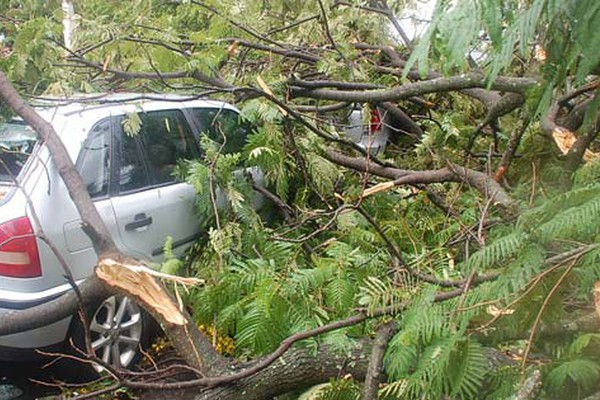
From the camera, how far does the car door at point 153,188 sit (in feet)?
13.3

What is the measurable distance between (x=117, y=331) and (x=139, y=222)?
0.71 metres

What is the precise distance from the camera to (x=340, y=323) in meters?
2.49

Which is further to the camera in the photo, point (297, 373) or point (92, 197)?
point (92, 197)

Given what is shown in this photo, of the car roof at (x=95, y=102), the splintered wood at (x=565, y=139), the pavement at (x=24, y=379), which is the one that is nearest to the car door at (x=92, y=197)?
the car roof at (x=95, y=102)

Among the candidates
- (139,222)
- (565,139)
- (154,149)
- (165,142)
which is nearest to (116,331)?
(139,222)

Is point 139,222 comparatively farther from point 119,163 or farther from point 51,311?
point 51,311

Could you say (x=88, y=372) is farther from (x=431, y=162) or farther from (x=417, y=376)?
(x=431, y=162)

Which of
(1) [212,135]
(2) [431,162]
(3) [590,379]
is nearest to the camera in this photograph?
(3) [590,379]

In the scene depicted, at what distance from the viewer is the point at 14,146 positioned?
388 cm

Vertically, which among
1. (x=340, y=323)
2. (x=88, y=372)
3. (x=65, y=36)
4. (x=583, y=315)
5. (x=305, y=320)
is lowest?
(x=88, y=372)

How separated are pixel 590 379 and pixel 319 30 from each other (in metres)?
4.19

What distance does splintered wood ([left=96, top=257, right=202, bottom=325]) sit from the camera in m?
2.93

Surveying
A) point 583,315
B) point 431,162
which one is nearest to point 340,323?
point 583,315

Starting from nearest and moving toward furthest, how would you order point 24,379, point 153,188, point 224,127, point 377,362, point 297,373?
point 377,362 < point 297,373 < point 24,379 < point 153,188 < point 224,127
